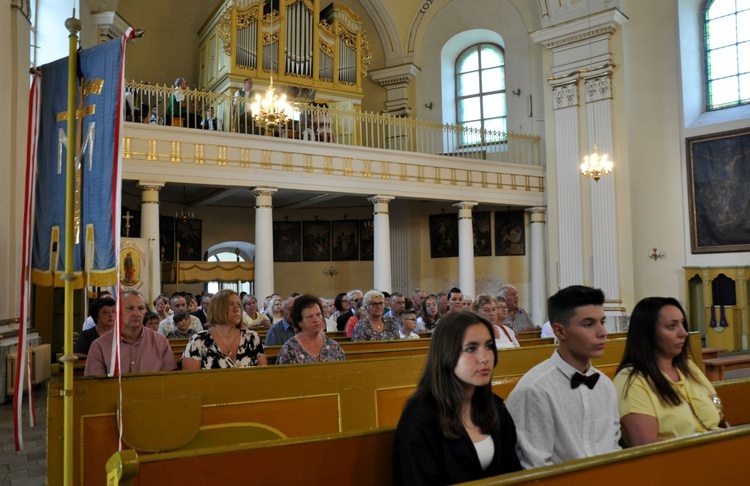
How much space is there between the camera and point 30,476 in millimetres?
5234

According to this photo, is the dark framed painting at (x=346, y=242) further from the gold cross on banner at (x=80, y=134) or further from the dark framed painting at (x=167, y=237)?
the gold cross on banner at (x=80, y=134)

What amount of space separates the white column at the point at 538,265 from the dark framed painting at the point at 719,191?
12.3ft

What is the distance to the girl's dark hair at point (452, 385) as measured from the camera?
2598 mm

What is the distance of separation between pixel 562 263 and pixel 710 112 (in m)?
5.01

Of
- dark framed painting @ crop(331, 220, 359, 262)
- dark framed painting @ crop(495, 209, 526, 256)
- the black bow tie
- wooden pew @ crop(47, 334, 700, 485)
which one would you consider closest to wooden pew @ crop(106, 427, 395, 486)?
the black bow tie

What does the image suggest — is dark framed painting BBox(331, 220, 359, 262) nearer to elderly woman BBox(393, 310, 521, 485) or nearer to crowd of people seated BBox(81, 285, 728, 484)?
Result: crowd of people seated BBox(81, 285, 728, 484)

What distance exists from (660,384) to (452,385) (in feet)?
3.91

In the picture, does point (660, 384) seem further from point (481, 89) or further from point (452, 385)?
point (481, 89)

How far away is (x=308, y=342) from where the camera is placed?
16.5ft

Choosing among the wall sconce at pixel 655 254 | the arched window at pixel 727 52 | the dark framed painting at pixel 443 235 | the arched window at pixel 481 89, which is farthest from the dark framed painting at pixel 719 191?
the dark framed painting at pixel 443 235

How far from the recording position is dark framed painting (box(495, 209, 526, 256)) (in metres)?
18.2

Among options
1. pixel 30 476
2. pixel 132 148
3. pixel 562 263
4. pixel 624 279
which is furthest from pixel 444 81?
pixel 30 476

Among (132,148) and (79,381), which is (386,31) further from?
(79,381)

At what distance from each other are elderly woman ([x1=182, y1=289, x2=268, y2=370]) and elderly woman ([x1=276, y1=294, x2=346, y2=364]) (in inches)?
9.5
